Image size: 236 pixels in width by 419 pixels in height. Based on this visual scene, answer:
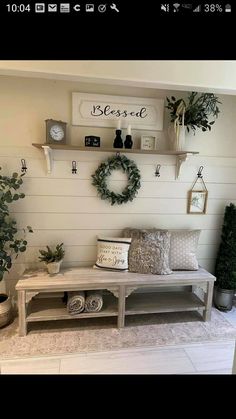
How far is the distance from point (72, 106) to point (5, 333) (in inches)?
82.2

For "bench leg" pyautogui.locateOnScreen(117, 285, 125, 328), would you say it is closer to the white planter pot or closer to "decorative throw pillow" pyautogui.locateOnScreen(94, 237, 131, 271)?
"decorative throw pillow" pyautogui.locateOnScreen(94, 237, 131, 271)

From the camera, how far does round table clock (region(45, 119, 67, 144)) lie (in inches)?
89.0

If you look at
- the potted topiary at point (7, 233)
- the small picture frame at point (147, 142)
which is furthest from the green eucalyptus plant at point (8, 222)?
the small picture frame at point (147, 142)

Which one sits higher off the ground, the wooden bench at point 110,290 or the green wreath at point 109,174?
the green wreath at point 109,174

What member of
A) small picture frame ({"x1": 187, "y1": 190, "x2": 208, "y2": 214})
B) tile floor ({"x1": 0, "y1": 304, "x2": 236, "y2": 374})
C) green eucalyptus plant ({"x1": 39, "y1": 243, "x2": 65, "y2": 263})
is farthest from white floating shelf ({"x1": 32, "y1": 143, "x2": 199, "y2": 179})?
tile floor ({"x1": 0, "y1": 304, "x2": 236, "y2": 374})

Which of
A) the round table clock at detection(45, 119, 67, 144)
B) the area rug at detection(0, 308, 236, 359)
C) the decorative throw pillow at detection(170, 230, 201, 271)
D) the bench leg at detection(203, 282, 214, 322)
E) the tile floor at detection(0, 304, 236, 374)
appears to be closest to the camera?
the tile floor at detection(0, 304, 236, 374)

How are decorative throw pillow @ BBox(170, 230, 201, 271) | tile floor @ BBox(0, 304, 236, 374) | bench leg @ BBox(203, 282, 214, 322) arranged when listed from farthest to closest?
decorative throw pillow @ BBox(170, 230, 201, 271) < bench leg @ BBox(203, 282, 214, 322) < tile floor @ BBox(0, 304, 236, 374)

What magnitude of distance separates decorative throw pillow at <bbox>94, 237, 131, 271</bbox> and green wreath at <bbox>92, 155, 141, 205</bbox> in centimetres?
38

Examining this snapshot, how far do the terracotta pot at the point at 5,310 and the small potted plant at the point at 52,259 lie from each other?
1.47ft

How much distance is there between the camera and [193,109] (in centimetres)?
242

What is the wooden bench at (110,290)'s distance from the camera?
87.4 inches
